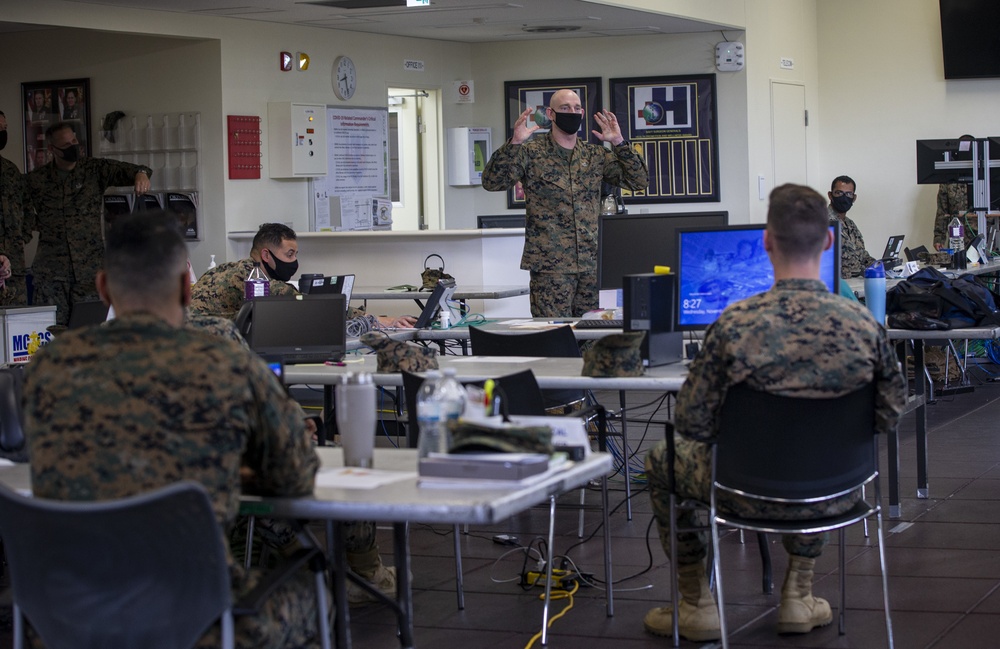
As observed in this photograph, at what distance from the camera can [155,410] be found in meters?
2.17

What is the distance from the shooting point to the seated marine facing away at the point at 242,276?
200 inches

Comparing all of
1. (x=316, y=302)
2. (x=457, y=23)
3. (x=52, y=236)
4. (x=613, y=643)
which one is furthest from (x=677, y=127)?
(x=613, y=643)

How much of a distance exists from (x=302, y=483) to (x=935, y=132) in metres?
11.9

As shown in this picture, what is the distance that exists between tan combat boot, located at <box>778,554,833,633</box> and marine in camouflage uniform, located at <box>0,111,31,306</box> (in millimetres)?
5858

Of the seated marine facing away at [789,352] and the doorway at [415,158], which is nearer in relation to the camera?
the seated marine facing away at [789,352]

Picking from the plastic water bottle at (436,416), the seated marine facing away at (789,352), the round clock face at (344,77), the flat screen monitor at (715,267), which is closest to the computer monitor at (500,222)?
the round clock face at (344,77)

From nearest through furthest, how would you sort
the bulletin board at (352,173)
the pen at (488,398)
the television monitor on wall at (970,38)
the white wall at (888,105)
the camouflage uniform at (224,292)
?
the pen at (488,398)
the camouflage uniform at (224,292)
the bulletin board at (352,173)
the television monitor on wall at (970,38)
the white wall at (888,105)

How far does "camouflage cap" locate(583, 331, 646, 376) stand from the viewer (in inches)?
156

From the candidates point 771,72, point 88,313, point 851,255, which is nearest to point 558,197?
point 88,313

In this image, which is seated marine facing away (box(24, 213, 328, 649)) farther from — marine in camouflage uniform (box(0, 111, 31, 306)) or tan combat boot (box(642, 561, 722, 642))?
marine in camouflage uniform (box(0, 111, 31, 306))

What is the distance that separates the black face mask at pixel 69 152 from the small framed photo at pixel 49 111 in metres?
1.88

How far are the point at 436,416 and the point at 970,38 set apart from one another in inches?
459

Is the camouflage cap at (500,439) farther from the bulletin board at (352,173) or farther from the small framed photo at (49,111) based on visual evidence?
the small framed photo at (49,111)

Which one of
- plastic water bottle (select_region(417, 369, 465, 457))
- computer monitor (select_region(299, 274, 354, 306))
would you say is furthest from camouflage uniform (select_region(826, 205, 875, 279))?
plastic water bottle (select_region(417, 369, 465, 457))
